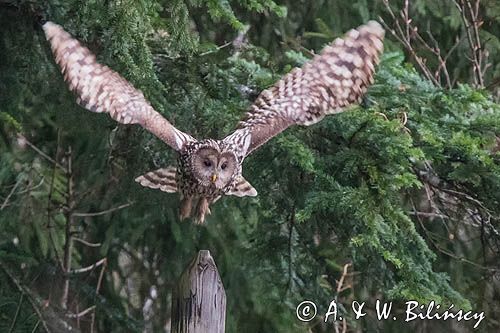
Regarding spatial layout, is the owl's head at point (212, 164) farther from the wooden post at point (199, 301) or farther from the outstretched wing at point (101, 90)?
the wooden post at point (199, 301)

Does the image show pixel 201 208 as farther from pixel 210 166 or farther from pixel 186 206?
pixel 210 166

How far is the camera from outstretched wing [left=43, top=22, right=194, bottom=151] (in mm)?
3689

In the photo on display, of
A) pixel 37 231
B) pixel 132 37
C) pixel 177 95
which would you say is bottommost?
pixel 37 231

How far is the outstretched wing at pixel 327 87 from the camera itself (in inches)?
154

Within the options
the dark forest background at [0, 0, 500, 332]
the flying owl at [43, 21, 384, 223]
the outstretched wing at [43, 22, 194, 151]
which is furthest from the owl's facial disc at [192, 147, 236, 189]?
the dark forest background at [0, 0, 500, 332]

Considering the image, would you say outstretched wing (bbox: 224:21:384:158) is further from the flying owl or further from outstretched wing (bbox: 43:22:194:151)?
outstretched wing (bbox: 43:22:194:151)

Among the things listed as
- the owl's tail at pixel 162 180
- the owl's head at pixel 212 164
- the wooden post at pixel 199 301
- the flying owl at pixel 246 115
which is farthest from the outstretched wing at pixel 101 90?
the wooden post at pixel 199 301

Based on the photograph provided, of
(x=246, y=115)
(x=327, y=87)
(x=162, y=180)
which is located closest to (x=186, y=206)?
(x=162, y=180)

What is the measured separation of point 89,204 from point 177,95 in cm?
158

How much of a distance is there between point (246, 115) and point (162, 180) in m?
0.40

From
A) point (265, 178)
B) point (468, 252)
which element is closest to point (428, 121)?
point (265, 178)

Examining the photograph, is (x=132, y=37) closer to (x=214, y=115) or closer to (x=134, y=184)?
(x=214, y=115)

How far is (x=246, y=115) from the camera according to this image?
4.12 metres

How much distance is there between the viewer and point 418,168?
454cm
